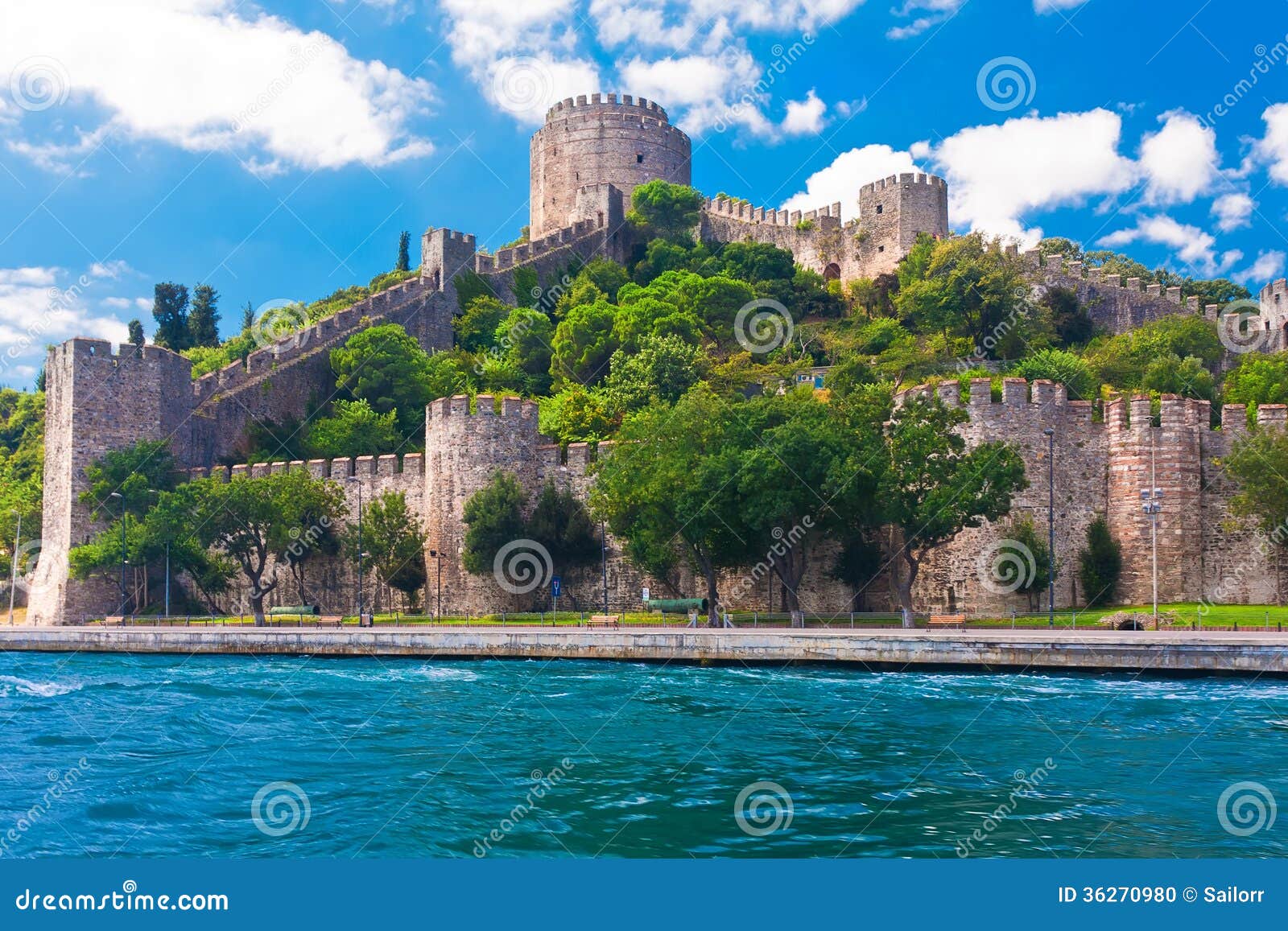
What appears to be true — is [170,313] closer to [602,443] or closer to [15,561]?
[15,561]

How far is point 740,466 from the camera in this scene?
3512 cm

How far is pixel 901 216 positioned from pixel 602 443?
29.5 metres

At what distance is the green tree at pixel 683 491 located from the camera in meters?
35.4

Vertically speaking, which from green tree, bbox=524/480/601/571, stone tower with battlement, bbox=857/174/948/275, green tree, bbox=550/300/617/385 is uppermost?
stone tower with battlement, bbox=857/174/948/275

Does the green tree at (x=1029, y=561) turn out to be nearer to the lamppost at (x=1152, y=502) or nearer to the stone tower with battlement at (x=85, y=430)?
the lamppost at (x=1152, y=502)

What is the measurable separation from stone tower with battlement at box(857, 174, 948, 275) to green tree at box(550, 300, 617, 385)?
16604 mm

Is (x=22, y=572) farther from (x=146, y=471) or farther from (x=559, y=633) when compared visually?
(x=559, y=633)

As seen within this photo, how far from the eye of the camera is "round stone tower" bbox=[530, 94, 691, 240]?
75.2 meters

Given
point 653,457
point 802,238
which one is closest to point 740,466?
point 653,457

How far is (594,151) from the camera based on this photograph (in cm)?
7531

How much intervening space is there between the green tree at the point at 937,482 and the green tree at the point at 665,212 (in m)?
37.3

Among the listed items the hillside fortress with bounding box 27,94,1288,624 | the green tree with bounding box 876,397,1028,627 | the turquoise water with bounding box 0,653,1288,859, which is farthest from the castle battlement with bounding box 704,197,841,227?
the turquoise water with bounding box 0,653,1288,859

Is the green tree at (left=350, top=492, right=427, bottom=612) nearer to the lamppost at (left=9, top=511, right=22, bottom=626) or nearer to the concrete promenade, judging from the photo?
the concrete promenade

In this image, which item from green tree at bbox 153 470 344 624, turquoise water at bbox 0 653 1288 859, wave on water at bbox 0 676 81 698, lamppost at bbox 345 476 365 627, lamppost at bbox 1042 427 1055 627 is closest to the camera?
turquoise water at bbox 0 653 1288 859
